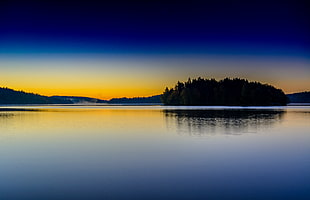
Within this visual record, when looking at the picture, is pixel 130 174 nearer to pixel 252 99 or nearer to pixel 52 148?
pixel 52 148

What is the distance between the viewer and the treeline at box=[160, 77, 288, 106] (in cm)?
12938

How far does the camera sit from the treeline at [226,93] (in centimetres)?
12938

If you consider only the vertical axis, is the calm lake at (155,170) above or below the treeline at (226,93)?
below

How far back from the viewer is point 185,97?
144 metres

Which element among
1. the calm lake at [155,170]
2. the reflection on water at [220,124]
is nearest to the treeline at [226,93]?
the reflection on water at [220,124]

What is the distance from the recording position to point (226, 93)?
135500 millimetres

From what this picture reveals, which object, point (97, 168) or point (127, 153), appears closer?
point (97, 168)

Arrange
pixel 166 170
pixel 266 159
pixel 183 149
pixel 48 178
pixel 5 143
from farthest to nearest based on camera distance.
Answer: pixel 5 143 < pixel 183 149 < pixel 266 159 < pixel 166 170 < pixel 48 178

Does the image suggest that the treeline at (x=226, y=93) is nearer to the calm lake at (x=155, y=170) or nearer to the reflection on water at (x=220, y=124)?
the reflection on water at (x=220, y=124)

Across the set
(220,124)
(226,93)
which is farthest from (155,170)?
(226,93)

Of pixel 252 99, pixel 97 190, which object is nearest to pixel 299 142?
pixel 97 190

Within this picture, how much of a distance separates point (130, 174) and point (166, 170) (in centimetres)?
131

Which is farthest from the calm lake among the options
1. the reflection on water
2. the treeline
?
the treeline

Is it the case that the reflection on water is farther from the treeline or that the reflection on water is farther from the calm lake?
the treeline
